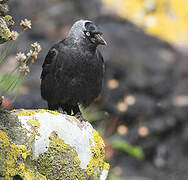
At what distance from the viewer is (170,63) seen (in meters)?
9.45

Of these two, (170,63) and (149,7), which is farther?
(149,7)

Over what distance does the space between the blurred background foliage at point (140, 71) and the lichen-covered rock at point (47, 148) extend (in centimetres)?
342

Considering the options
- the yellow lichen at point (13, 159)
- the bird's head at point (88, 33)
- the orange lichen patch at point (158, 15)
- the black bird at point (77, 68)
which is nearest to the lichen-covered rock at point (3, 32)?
the yellow lichen at point (13, 159)

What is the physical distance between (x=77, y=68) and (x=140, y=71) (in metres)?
5.03

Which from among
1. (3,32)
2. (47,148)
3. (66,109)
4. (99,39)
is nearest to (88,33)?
(99,39)

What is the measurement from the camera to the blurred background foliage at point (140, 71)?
27.1 feet

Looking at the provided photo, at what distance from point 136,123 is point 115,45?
6.56 ft

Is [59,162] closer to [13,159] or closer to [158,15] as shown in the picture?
[13,159]

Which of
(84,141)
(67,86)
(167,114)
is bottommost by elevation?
(84,141)

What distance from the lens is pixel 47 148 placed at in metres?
3.12

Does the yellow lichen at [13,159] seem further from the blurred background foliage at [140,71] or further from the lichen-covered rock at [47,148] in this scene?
the blurred background foliage at [140,71]

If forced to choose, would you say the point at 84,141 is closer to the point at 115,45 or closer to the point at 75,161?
the point at 75,161

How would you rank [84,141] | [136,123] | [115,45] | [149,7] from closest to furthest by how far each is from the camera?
[84,141], [136,123], [115,45], [149,7]

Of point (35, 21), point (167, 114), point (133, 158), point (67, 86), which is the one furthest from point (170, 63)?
point (67, 86)
